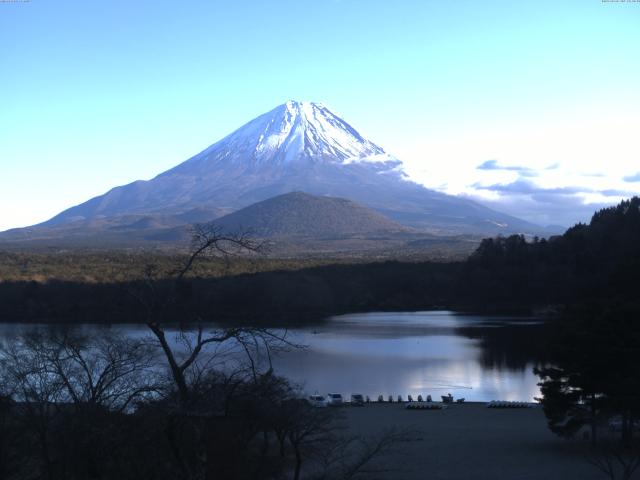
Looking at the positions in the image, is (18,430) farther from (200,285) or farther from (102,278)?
(102,278)

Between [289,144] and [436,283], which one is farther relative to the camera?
[289,144]

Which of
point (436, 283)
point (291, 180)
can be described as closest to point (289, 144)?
point (291, 180)

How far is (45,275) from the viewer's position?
35375mm

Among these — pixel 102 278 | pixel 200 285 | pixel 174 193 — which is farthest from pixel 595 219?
pixel 174 193

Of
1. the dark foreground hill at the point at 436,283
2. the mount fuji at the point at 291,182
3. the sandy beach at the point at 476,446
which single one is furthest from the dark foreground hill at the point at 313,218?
the sandy beach at the point at 476,446

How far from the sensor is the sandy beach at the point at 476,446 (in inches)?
348

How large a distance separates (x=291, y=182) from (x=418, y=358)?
297 ft

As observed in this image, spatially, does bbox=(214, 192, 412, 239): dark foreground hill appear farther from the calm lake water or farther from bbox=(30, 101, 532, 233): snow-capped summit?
the calm lake water

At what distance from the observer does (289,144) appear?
120625 millimetres

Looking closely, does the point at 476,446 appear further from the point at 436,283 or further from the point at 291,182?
the point at 291,182

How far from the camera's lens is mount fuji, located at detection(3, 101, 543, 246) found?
105000mm

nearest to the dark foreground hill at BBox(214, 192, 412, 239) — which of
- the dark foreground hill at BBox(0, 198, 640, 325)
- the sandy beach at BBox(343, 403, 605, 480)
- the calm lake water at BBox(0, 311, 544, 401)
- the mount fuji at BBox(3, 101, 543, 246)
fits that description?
the mount fuji at BBox(3, 101, 543, 246)

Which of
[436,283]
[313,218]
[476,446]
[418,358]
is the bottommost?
[418,358]

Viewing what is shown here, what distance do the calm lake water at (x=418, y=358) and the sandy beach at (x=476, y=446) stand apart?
5.75 feet
